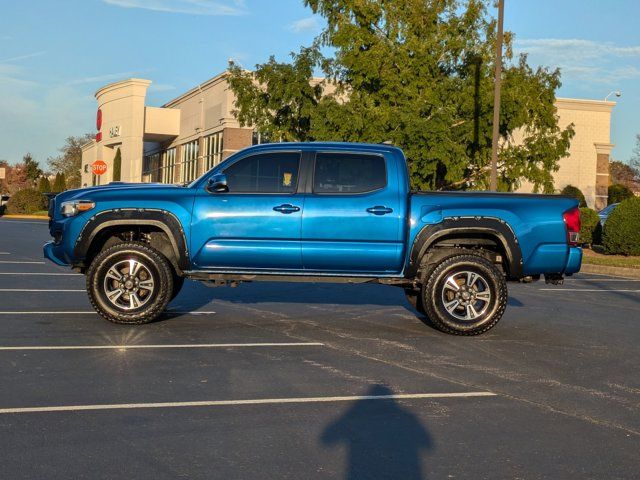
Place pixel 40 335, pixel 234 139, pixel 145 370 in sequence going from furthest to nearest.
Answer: pixel 234 139, pixel 40 335, pixel 145 370

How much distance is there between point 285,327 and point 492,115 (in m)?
20.1

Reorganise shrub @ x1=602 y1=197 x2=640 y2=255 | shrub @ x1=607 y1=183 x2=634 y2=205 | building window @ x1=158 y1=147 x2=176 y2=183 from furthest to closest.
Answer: building window @ x1=158 y1=147 x2=176 y2=183 < shrub @ x1=607 y1=183 x2=634 y2=205 < shrub @ x1=602 y1=197 x2=640 y2=255

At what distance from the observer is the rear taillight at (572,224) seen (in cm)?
1028

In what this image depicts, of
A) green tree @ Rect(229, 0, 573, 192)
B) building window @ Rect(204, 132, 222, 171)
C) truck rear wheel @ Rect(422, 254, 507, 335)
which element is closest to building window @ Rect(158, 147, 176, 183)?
building window @ Rect(204, 132, 222, 171)

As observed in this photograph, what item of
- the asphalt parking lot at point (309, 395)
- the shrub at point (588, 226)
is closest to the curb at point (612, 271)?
the shrub at point (588, 226)

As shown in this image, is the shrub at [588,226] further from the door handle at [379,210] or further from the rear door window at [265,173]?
the rear door window at [265,173]

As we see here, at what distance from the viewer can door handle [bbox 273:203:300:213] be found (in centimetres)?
1013

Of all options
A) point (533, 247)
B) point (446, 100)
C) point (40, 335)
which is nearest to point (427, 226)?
point (533, 247)

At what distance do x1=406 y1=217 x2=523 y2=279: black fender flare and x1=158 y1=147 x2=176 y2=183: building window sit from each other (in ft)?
185

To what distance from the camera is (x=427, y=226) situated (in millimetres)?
10156

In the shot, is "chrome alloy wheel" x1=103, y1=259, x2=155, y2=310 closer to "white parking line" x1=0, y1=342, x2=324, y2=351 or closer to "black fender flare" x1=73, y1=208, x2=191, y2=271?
"black fender flare" x1=73, y1=208, x2=191, y2=271

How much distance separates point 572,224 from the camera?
10320 mm

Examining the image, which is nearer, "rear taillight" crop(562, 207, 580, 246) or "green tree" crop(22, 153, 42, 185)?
"rear taillight" crop(562, 207, 580, 246)

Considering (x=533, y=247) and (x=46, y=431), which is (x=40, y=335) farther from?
(x=533, y=247)
